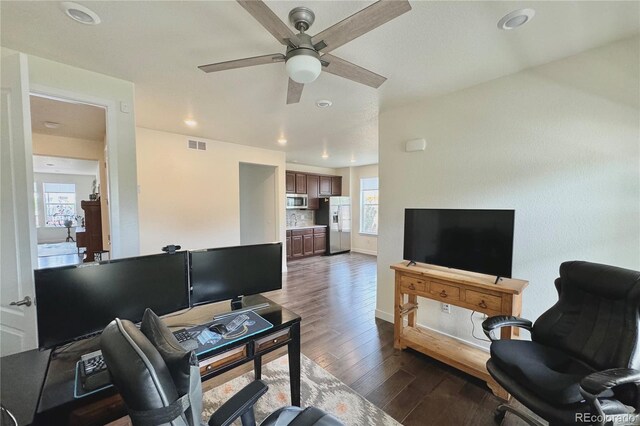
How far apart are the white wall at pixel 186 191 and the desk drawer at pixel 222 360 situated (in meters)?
3.12

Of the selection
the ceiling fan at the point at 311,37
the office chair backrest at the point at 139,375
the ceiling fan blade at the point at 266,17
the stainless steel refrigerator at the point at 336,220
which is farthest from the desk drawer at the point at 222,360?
the stainless steel refrigerator at the point at 336,220

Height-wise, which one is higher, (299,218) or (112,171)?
(112,171)

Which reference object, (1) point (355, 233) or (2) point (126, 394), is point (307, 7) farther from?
(1) point (355, 233)

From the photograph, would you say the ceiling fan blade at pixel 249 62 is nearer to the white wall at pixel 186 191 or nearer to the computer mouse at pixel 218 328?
the computer mouse at pixel 218 328

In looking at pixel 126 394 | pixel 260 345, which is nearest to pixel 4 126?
pixel 126 394

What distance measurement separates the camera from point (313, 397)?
202 centimetres

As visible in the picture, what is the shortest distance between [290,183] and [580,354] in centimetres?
599

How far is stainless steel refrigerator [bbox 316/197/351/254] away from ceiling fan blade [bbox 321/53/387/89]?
221 inches

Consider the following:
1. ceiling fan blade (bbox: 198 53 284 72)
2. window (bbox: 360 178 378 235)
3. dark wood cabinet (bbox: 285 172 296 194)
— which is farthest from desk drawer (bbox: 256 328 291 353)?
window (bbox: 360 178 378 235)

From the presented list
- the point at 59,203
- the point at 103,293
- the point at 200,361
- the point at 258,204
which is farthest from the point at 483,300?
the point at 59,203

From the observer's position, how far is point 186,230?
4176mm

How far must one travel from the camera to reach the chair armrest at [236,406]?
3.40 feet

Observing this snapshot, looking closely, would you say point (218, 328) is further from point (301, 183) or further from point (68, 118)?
point (301, 183)

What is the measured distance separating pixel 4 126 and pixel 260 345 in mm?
2110
